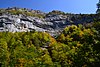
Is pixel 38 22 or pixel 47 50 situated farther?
pixel 38 22

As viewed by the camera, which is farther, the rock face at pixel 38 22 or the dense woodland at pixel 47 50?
the rock face at pixel 38 22

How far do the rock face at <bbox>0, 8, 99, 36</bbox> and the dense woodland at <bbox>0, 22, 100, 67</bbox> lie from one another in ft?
67.6

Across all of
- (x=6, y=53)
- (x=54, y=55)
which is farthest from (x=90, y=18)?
(x=6, y=53)

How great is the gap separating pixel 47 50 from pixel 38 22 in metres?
57.1

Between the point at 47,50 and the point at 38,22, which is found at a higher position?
the point at 38,22

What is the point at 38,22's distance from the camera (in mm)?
176750

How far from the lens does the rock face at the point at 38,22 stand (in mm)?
158875

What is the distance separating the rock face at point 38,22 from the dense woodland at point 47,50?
2062 centimetres

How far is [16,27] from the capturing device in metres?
161

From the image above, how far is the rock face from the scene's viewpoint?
159 meters

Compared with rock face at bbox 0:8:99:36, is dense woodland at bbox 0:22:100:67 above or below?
below

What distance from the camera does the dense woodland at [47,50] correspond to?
28312 mm

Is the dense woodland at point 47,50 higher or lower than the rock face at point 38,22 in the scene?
lower

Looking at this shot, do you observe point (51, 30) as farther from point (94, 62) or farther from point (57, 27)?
point (94, 62)
